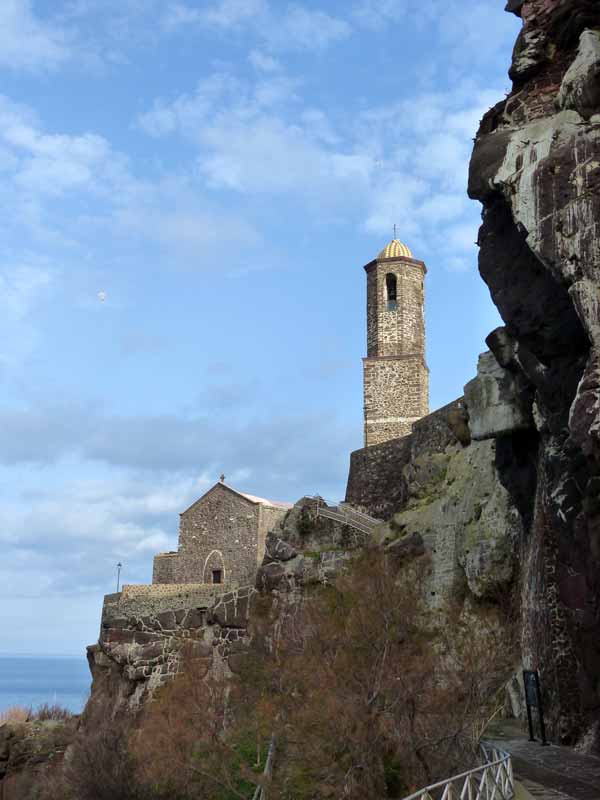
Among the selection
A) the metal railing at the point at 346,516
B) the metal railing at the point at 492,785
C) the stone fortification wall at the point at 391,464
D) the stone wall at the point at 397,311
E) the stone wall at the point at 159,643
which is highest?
the stone wall at the point at 397,311

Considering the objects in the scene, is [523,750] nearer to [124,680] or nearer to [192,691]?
[192,691]

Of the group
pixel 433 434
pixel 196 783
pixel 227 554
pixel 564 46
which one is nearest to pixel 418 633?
pixel 196 783

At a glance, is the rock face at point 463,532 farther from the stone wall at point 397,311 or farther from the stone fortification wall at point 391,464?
the stone wall at point 397,311

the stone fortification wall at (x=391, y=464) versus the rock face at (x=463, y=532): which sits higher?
the stone fortification wall at (x=391, y=464)

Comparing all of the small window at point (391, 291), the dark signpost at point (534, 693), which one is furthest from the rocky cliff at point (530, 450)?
the small window at point (391, 291)

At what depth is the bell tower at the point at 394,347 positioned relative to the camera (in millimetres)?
42156

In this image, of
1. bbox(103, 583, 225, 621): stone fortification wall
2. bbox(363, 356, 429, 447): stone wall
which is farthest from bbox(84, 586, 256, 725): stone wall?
bbox(363, 356, 429, 447): stone wall

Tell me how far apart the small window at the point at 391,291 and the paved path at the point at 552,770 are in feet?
99.4

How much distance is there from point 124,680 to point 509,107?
1856cm

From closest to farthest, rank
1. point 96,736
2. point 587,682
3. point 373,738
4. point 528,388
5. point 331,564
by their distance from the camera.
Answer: point 373,738 < point 587,682 < point 528,388 < point 96,736 < point 331,564

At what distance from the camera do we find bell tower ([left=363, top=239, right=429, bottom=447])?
42.2 metres

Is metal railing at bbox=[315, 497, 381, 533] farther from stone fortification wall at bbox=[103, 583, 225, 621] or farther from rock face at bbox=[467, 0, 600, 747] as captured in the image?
rock face at bbox=[467, 0, 600, 747]

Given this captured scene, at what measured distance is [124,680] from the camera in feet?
80.6

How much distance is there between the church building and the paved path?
66.1 feet
